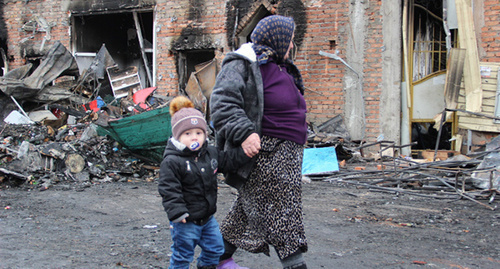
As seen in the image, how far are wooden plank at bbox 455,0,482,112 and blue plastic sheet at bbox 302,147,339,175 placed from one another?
9.61 feet

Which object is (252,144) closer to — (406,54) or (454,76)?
(454,76)

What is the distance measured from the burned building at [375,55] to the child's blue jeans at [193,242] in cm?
584

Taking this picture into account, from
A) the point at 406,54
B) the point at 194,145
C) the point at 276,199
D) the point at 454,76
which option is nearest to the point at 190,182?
the point at 194,145

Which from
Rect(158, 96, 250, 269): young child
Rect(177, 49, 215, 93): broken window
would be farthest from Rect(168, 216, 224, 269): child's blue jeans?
Rect(177, 49, 215, 93): broken window

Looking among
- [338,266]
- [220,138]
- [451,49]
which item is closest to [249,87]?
[220,138]

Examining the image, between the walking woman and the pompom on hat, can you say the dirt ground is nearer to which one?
the walking woman

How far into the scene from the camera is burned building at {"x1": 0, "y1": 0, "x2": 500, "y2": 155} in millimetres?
8141

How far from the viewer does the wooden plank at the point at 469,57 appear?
317 inches

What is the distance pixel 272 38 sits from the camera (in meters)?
2.67

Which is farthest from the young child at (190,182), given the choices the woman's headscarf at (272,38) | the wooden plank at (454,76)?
the wooden plank at (454,76)

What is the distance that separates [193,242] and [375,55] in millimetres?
7387

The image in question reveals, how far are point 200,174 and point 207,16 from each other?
333 inches

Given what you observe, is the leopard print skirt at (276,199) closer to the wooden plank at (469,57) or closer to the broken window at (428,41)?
the wooden plank at (469,57)

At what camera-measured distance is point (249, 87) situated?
265 centimetres
